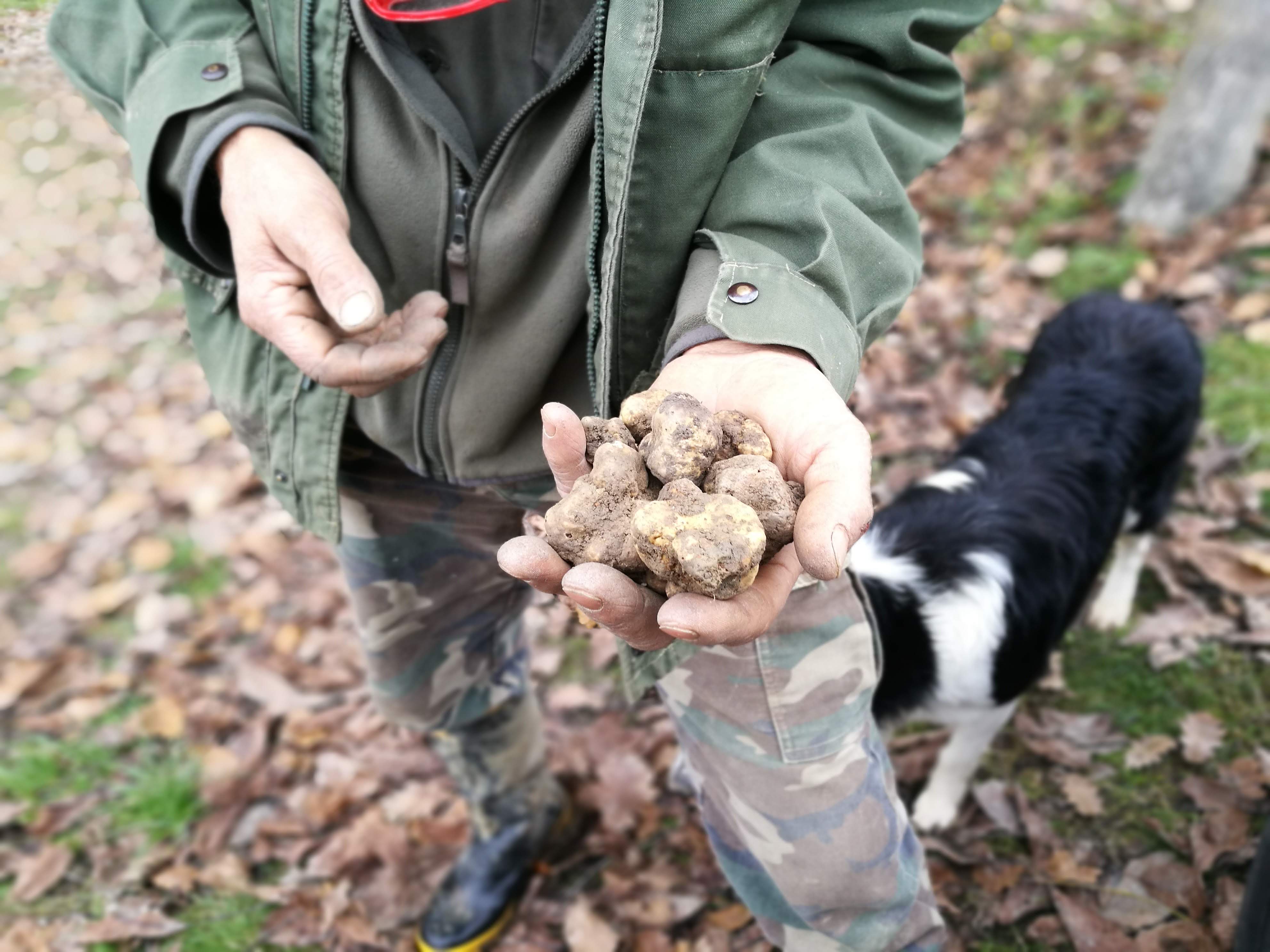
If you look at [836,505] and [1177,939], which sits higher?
[836,505]

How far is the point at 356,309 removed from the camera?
61.7 inches

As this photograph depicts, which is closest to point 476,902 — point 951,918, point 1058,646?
point 951,918

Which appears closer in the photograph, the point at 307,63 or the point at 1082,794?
the point at 307,63

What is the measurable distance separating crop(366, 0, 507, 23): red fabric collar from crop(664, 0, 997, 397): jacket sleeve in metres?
0.52

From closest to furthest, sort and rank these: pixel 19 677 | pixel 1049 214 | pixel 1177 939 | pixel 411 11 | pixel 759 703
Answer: pixel 411 11 → pixel 759 703 → pixel 1177 939 → pixel 19 677 → pixel 1049 214

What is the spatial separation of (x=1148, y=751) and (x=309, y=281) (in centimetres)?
272

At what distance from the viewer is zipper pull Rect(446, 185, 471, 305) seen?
66.2 inches

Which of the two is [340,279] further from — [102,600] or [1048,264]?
[1048,264]

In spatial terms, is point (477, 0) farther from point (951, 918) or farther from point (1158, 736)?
point (1158, 736)

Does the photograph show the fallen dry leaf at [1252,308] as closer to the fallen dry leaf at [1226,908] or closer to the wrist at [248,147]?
the fallen dry leaf at [1226,908]

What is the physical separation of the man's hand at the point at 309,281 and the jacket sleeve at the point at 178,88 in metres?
0.06

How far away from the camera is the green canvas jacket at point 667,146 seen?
4.58ft

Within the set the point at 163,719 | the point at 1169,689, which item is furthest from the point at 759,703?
the point at 163,719

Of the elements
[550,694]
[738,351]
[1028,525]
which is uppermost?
[738,351]
